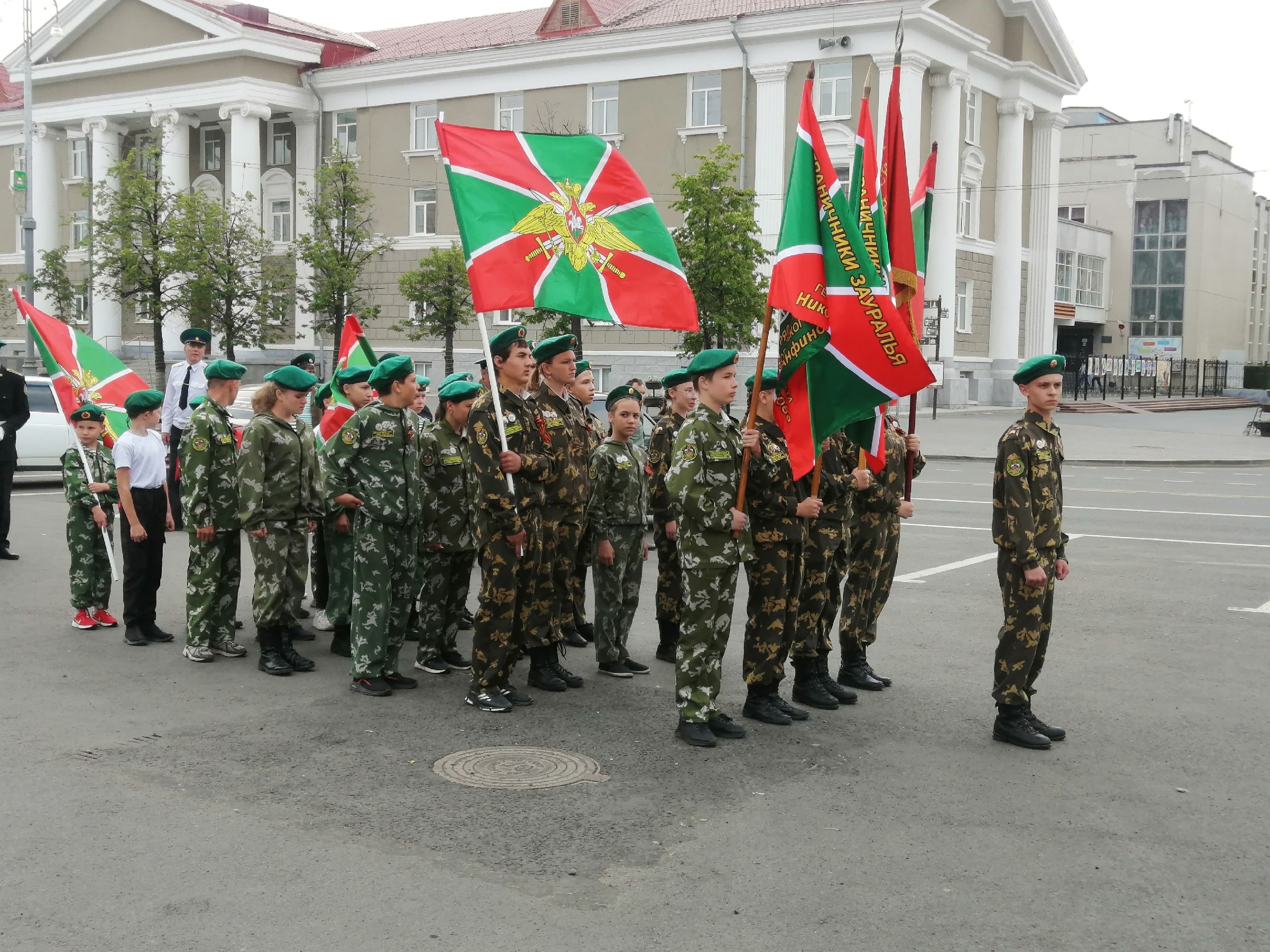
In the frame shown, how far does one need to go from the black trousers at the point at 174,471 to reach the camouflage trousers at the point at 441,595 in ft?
19.9

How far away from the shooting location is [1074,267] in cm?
6588

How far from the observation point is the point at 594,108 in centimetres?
4559

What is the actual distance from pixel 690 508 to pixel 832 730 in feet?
4.57

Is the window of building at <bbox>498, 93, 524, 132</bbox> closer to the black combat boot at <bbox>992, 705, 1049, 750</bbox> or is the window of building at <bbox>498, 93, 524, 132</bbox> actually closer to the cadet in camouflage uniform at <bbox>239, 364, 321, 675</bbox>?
the cadet in camouflage uniform at <bbox>239, 364, 321, 675</bbox>

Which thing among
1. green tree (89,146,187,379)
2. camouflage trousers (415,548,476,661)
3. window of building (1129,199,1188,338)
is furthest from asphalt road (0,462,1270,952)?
window of building (1129,199,1188,338)

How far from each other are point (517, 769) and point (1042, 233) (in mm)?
48403

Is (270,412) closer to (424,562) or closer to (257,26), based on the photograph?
(424,562)

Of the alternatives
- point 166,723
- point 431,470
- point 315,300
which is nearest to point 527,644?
point 431,470

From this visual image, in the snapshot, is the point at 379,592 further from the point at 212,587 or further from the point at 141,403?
the point at 141,403

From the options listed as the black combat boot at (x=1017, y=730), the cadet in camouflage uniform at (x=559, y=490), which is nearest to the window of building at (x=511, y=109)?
the cadet in camouflage uniform at (x=559, y=490)

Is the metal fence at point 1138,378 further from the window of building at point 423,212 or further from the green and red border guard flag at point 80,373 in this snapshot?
the green and red border guard flag at point 80,373

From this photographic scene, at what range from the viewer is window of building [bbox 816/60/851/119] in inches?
1625

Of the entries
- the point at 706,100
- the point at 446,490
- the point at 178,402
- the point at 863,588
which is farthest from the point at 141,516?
the point at 706,100

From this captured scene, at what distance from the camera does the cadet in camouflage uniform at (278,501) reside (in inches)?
307
